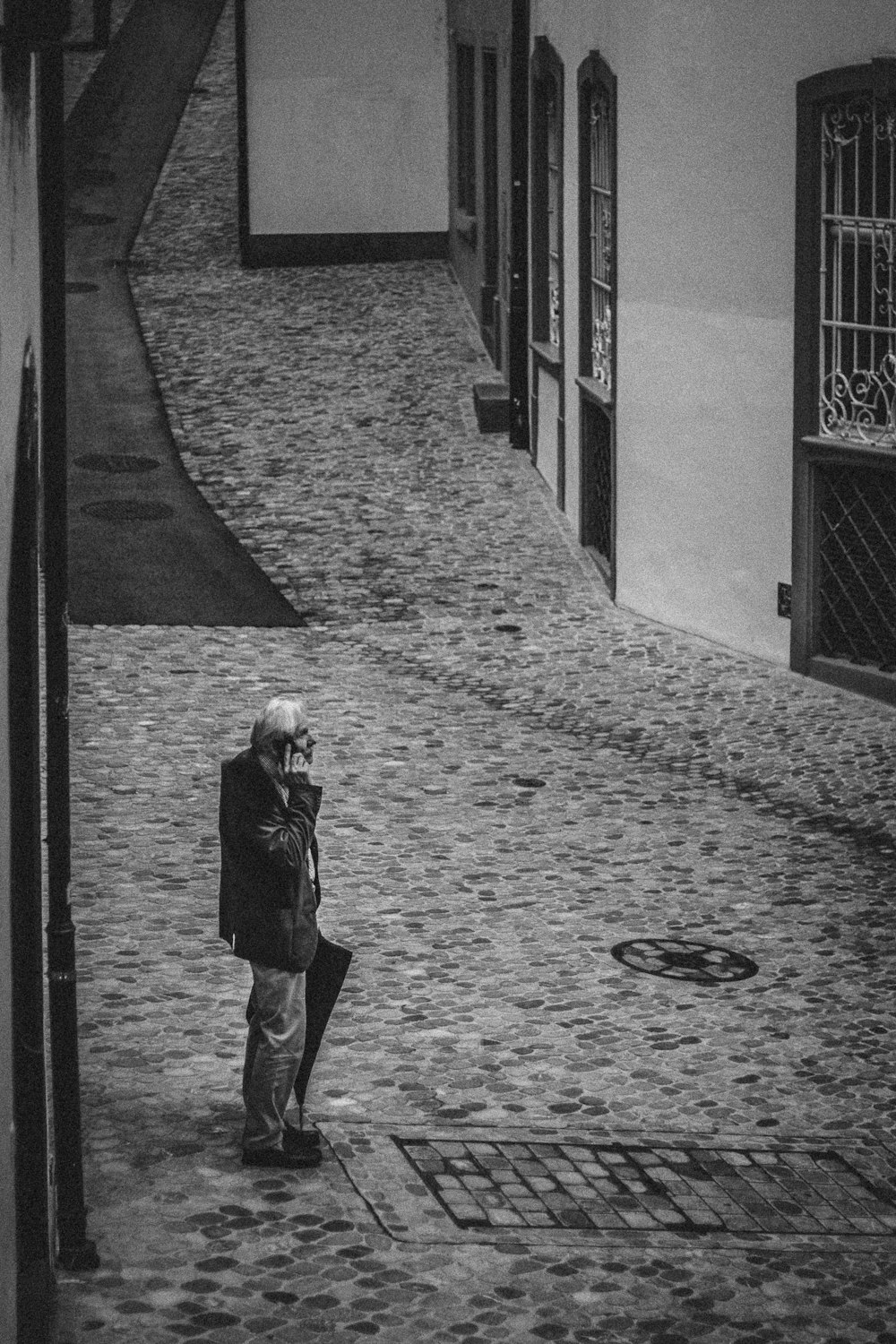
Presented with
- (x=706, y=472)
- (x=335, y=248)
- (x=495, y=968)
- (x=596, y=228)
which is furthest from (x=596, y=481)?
(x=335, y=248)

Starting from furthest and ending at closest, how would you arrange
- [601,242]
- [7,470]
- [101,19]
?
[601,242]
[101,19]
[7,470]

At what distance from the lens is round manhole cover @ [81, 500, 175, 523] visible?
17.5 metres

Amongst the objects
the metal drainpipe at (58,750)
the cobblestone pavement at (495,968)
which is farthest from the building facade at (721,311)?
the metal drainpipe at (58,750)

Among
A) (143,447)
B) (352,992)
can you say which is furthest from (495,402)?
(352,992)

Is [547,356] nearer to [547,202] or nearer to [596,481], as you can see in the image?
[547,202]

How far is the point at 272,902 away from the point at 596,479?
1069 cm

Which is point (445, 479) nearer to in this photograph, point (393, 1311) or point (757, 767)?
point (757, 767)

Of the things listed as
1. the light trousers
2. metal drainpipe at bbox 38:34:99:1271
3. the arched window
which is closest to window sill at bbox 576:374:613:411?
the arched window

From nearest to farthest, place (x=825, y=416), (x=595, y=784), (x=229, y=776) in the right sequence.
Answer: (x=229, y=776)
(x=595, y=784)
(x=825, y=416)

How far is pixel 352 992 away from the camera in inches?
350

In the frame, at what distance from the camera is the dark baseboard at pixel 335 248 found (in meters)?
26.4

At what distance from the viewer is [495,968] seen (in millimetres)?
9195

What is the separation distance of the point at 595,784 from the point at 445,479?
7325 millimetres

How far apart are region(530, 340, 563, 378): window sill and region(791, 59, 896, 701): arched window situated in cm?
472
